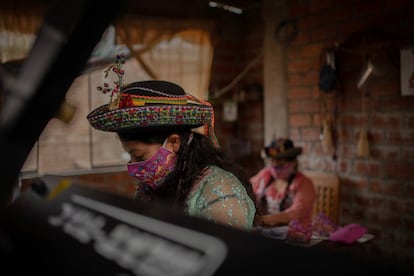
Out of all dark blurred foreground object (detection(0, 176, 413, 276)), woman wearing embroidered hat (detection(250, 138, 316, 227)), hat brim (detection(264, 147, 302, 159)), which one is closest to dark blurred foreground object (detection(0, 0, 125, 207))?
dark blurred foreground object (detection(0, 176, 413, 276))

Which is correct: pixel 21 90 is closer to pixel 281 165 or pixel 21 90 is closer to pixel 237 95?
pixel 281 165

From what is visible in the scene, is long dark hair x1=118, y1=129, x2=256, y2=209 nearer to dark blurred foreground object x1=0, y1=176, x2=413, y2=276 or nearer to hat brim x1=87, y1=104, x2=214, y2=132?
hat brim x1=87, y1=104, x2=214, y2=132

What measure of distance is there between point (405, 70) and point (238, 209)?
1780 mm

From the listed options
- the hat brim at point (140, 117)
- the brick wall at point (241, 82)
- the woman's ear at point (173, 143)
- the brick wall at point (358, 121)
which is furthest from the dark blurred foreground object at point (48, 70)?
the brick wall at point (241, 82)

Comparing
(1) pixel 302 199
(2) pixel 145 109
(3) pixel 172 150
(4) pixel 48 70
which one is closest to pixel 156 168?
(3) pixel 172 150

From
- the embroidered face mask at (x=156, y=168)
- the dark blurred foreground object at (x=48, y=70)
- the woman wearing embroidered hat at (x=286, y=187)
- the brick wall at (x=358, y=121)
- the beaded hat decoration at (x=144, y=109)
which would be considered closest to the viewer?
the dark blurred foreground object at (x=48, y=70)

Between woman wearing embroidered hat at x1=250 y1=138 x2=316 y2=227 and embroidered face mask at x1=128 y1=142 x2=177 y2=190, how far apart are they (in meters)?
1.46

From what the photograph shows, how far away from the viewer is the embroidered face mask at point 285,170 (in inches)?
103

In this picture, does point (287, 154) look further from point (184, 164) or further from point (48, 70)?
point (48, 70)

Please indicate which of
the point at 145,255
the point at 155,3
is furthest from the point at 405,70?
the point at 145,255

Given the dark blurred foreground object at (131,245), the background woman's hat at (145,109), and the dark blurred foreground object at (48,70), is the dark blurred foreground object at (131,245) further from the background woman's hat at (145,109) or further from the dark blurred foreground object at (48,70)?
the background woman's hat at (145,109)

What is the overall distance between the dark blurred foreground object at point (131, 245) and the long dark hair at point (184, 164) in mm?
328

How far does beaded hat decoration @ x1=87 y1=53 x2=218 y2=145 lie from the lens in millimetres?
848

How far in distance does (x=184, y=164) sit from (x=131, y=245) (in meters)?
0.61
